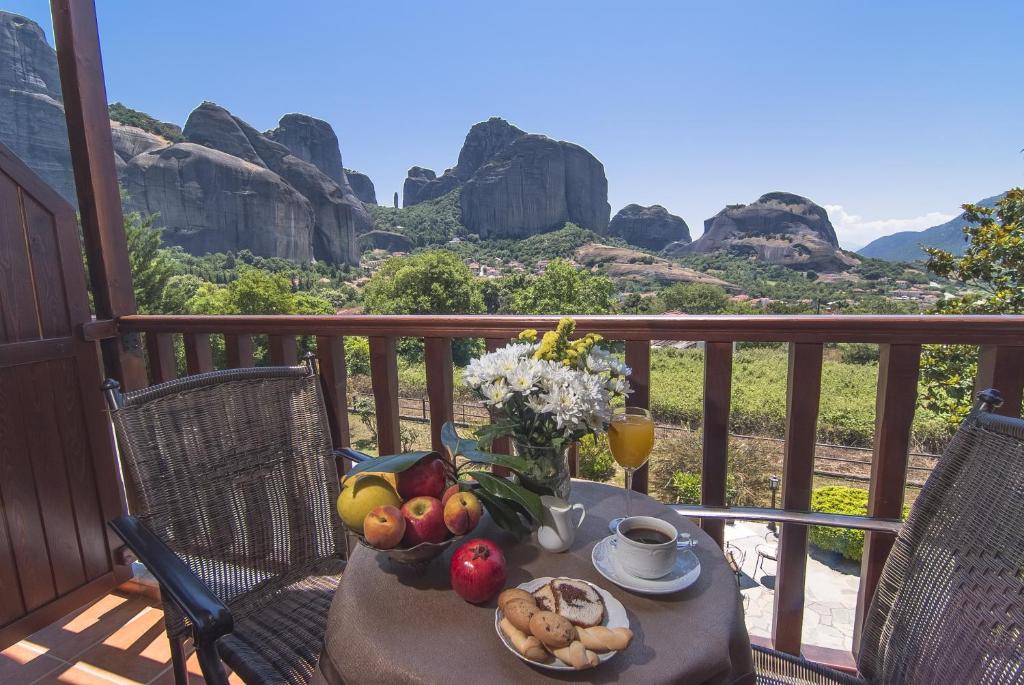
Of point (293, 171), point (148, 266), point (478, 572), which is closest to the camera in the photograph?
point (478, 572)

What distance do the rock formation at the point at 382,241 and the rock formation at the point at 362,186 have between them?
1773cm

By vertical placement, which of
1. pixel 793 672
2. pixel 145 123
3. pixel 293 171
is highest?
pixel 145 123

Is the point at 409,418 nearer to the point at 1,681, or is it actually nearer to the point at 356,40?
the point at 1,681

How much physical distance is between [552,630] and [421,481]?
310mm

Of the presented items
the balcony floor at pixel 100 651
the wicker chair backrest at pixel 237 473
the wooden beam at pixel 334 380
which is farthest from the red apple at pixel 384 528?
the balcony floor at pixel 100 651

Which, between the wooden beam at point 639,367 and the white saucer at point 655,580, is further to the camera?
the wooden beam at point 639,367

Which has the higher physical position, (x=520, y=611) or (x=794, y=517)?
(x=520, y=611)

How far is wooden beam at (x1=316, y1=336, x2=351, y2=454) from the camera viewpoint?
159cm

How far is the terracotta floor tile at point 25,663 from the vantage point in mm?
1483

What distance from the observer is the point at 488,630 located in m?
0.62

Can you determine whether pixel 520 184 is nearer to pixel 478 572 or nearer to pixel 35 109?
pixel 35 109

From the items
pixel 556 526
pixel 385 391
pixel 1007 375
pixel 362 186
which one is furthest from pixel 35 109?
pixel 362 186

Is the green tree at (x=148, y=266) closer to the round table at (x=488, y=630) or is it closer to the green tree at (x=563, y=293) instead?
the green tree at (x=563, y=293)

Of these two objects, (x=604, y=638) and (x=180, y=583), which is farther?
(x=180, y=583)
